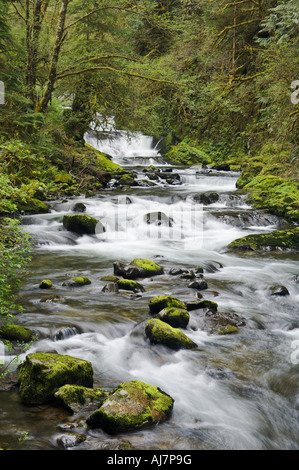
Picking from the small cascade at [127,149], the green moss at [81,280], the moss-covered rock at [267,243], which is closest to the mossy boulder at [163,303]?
the green moss at [81,280]

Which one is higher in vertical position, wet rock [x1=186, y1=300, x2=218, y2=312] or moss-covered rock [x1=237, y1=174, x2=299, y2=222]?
moss-covered rock [x1=237, y1=174, x2=299, y2=222]

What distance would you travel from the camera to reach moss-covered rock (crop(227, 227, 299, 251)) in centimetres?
930

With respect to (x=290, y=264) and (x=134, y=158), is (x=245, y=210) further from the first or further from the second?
(x=134, y=158)

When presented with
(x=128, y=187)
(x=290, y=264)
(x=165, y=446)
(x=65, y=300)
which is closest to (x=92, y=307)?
(x=65, y=300)

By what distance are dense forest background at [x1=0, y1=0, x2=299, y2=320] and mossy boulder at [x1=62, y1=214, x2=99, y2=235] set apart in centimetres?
114

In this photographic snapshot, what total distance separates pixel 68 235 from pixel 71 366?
687 centimetres

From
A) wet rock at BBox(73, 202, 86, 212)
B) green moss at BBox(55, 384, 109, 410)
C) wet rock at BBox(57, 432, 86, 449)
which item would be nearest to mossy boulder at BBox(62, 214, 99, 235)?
wet rock at BBox(73, 202, 86, 212)

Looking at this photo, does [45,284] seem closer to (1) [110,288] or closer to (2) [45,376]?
(1) [110,288]

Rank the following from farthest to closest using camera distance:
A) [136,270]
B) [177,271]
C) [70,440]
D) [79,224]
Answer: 1. [79,224]
2. [177,271]
3. [136,270]
4. [70,440]

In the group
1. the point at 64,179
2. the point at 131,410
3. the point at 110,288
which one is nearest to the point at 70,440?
the point at 131,410

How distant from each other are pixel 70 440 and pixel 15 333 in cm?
180

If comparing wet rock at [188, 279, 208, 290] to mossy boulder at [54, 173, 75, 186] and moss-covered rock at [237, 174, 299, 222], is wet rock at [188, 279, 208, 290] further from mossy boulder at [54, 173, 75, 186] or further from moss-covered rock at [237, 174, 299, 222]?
mossy boulder at [54, 173, 75, 186]

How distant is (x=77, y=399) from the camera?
3.24 metres

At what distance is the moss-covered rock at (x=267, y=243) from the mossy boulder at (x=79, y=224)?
376 centimetres
